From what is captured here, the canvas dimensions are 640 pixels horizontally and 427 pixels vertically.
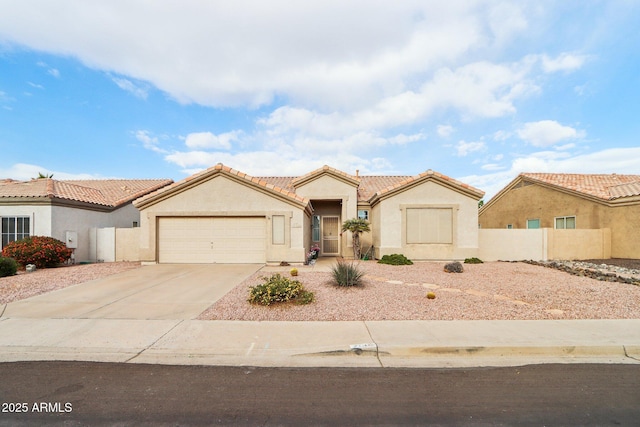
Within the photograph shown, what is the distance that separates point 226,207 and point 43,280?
6760mm

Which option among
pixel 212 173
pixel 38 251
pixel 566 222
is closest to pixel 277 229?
pixel 212 173

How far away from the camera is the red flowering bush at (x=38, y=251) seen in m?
12.4

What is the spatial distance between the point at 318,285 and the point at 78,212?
1440cm

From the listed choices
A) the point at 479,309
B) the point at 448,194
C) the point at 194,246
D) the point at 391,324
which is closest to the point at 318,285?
the point at 391,324

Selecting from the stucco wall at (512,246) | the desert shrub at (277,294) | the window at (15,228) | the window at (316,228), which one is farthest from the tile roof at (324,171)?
the window at (15,228)

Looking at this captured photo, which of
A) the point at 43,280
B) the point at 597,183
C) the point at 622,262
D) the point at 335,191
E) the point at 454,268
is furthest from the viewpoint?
the point at 597,183

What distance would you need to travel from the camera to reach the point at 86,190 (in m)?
18.1

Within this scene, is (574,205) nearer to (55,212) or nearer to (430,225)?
(430,225)

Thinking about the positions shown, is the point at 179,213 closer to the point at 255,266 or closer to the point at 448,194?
the point at 255,266

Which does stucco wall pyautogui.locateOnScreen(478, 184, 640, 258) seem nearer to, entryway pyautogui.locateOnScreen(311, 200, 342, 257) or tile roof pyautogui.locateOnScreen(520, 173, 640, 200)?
tile roof pyautogui.locateOnScreen(520, 173, 640, 200)

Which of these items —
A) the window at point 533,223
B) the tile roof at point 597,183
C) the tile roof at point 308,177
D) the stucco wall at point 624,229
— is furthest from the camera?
the window at point 533,223

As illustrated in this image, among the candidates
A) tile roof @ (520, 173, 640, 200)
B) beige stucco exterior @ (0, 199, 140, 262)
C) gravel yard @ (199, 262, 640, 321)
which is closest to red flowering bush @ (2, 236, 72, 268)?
beige stucco exterior @ (0, 199, 140, 262)

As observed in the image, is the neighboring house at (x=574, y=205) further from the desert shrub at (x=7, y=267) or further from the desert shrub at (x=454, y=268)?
the desert shrub at (x=7, y=267)

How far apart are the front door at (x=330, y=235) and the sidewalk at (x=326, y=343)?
42.1 ft
